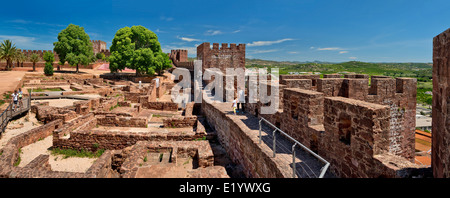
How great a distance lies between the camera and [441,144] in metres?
2.83

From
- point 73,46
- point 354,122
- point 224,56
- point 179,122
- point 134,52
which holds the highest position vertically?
point 73,46

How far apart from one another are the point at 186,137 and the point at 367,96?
263 inches

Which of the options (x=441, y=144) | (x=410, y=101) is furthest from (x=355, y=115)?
(x=410, y=101)

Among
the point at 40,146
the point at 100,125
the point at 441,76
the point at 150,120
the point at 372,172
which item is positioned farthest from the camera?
the point at 150,120

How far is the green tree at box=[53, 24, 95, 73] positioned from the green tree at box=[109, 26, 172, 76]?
6239 mm

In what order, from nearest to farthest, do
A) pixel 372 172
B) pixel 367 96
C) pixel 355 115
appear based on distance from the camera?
1. pixel 372 172
2. pixel 355 115
3. pixel 367 96

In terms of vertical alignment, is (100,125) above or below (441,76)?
below

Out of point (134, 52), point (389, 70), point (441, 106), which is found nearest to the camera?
point (441, 106)

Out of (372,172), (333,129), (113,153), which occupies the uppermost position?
(333,129)

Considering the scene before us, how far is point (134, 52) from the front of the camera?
35531mm

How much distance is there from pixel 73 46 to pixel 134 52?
475 inches

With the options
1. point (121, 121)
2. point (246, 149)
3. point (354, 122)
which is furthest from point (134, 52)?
point (354, 122)

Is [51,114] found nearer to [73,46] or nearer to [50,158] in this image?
[50,158]
